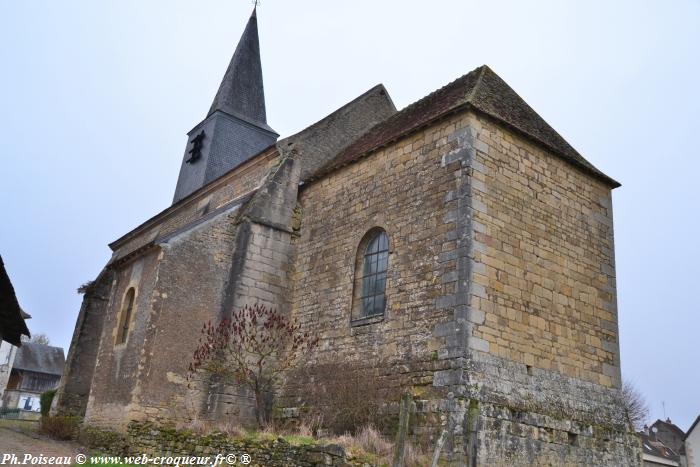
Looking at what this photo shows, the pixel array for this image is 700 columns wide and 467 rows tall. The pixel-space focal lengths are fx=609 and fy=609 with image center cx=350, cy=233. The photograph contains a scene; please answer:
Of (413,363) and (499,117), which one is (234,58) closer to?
(499,117)

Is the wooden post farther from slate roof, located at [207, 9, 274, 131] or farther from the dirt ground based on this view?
slate roof, located at [207, 9, 274, 131]

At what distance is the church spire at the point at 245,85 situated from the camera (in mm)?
23141

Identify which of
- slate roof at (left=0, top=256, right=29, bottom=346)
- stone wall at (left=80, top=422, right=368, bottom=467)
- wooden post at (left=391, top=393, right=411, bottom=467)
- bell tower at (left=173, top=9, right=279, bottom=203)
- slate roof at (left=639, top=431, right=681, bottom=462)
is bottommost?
stone wall at (left=80, top=422, right=368, bottom=467)

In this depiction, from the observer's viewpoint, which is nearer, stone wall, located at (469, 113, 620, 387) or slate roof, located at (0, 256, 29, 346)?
slate roof, located at (0, 256, 29, 346)

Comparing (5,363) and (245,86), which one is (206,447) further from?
(5,363)

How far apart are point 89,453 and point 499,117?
31.5 ft

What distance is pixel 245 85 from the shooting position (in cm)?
2423

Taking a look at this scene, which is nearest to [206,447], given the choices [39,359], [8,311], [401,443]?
[401,443]

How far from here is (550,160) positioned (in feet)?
37.5

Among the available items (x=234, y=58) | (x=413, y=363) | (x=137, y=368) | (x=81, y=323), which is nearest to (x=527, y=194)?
(x=413, y=363)

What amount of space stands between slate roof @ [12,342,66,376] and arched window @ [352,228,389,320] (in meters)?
40.0

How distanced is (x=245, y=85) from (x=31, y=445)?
16298 millimetres

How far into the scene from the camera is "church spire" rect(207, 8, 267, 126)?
23141 millimetres

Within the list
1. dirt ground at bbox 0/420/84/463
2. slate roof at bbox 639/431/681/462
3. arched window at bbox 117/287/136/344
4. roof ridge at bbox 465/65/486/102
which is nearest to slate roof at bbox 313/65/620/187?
roof ridge at bbox 465/65/486/102
